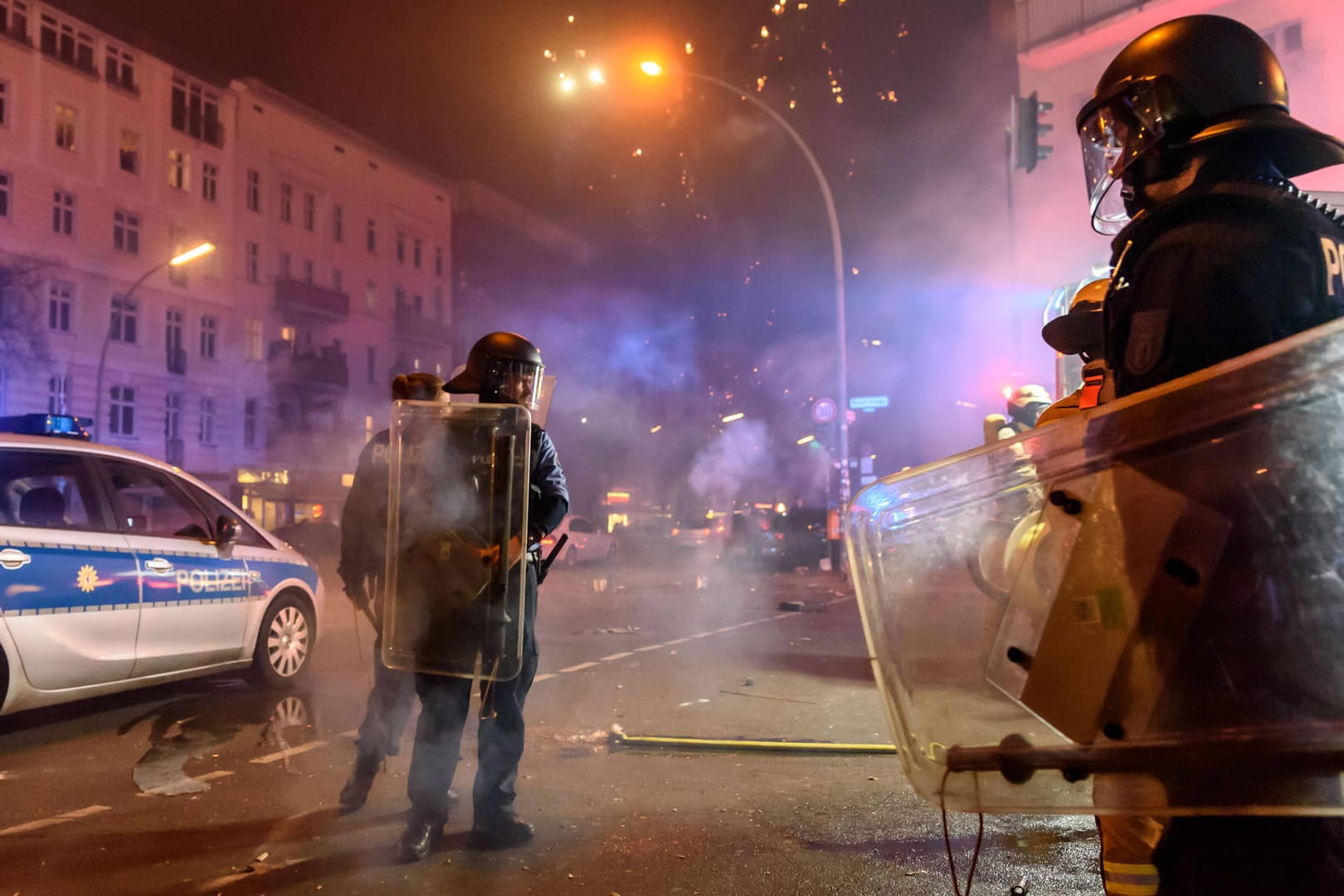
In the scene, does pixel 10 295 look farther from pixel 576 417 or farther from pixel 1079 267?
pixel 1079 267

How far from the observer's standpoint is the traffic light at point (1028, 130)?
9.61m

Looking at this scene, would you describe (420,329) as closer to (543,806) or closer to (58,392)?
(58,392)

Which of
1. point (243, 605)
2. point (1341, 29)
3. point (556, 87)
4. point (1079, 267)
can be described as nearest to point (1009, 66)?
point (1079, 267)

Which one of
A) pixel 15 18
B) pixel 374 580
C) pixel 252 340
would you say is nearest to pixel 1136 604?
pixel 374 580

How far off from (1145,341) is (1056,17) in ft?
76.7

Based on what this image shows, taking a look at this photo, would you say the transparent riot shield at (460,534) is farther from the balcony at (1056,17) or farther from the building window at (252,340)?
the building window at (252,340)

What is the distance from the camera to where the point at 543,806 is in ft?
12.3

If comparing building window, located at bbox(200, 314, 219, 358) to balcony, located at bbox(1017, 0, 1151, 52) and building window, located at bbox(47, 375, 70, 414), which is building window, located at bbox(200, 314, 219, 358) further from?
balcony, located at bbox(1017, 0, 1151, 52)

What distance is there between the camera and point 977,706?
1457mm

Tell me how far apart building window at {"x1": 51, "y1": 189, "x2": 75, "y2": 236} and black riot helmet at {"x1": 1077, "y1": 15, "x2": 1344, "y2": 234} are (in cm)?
3264

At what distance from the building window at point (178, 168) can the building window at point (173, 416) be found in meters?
7.41

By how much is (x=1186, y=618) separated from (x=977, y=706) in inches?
14.2

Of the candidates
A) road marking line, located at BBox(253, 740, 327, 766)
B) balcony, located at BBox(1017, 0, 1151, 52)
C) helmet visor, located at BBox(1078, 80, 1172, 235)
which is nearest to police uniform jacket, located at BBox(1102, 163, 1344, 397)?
helmet visor, located at BBox(1078, 80, 1172, 235)

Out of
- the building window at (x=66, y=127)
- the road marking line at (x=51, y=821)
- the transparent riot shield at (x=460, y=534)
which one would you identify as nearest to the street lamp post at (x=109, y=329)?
the building window at (x=66, y=127)
